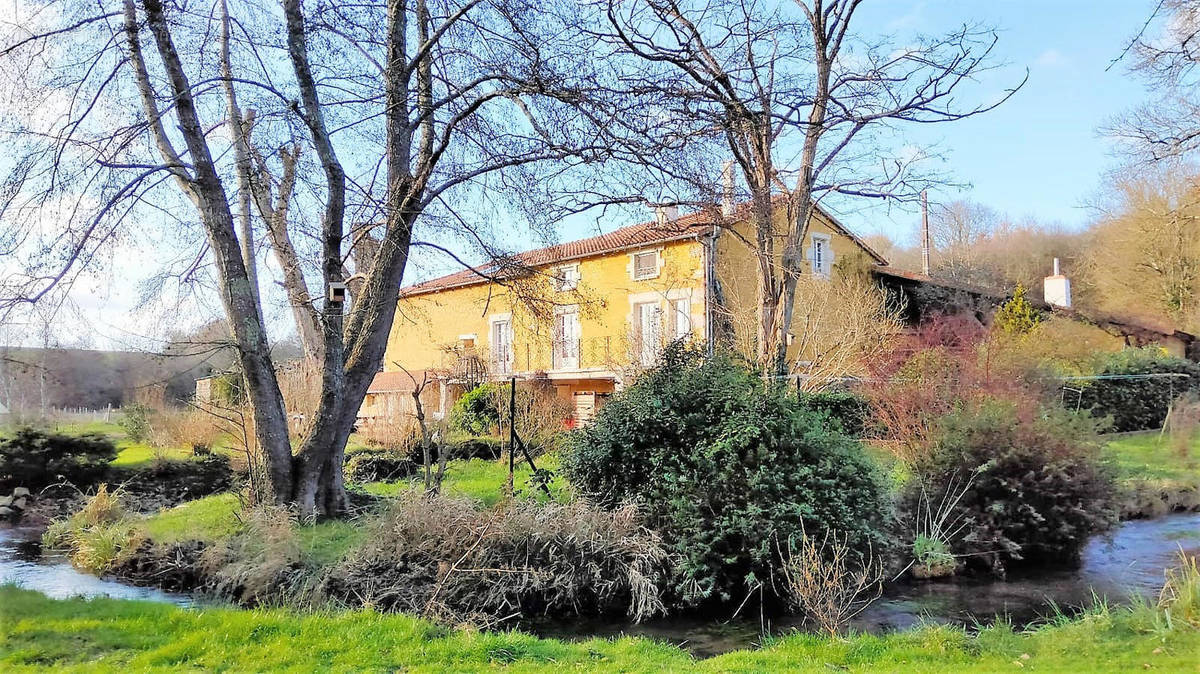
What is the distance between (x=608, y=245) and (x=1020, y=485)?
13992mm

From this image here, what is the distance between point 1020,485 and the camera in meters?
8.52

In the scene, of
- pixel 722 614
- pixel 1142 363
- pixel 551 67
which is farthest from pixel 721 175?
pixel 1142 363

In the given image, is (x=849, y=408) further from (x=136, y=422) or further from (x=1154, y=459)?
(x=136, y=422)

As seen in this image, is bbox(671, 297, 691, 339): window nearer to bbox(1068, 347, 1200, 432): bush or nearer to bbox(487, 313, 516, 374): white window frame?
bbox(487, 313, 516, 374): white window frame

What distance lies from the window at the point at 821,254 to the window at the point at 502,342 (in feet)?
31.9

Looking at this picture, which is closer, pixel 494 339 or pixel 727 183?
pixel 727 183

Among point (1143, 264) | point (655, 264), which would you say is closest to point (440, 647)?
point (655, 264)

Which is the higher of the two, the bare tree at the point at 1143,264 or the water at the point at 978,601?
the bare tree at the point at 1143,264

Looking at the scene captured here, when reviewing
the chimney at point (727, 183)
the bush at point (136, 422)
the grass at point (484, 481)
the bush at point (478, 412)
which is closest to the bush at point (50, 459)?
the bush at point (136, 422)

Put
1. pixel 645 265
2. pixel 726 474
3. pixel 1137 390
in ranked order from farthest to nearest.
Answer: pixel 645 265
pixel 1137 390
pixel 726 474

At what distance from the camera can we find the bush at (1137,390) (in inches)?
651

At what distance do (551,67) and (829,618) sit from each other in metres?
6.27

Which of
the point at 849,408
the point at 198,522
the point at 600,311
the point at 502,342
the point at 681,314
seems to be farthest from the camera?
the point at 502,342

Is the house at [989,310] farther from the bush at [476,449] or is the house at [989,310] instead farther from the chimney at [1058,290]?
the bush at [476,449]
